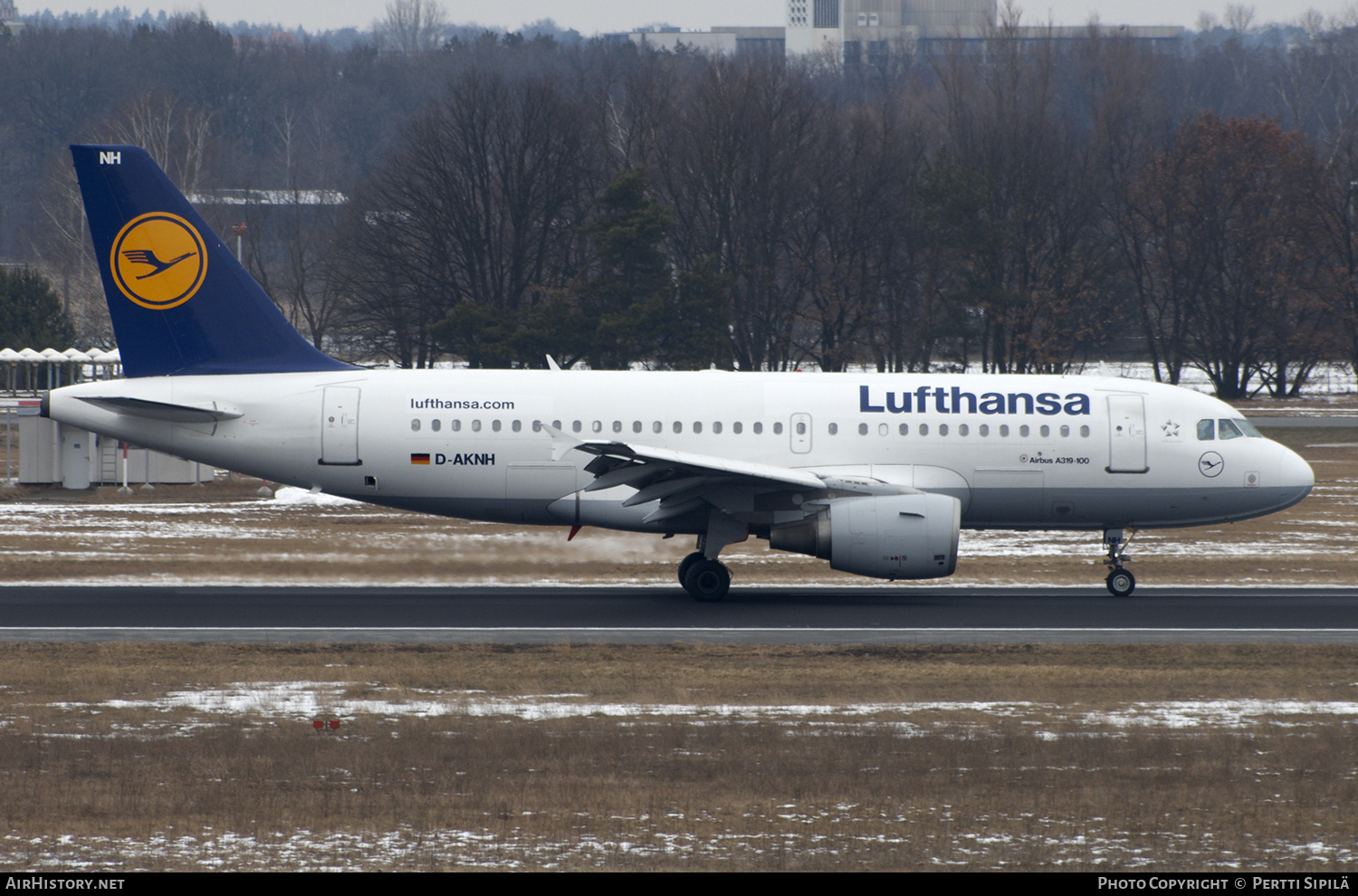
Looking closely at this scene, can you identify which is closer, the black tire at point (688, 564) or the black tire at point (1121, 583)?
the black tire at point (688, 564)

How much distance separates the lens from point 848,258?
220ft

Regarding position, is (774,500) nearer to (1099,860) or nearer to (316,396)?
(316,396)

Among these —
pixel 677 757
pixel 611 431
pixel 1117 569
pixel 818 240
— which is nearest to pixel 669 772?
pixel 677 757

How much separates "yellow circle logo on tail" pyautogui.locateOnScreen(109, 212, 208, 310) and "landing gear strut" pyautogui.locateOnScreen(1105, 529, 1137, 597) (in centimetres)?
1515

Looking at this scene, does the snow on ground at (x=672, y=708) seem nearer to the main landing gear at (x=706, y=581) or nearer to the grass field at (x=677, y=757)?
the grass field at (x=677, y=757)

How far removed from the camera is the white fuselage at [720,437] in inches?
852

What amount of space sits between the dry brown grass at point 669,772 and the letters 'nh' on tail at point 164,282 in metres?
6.68

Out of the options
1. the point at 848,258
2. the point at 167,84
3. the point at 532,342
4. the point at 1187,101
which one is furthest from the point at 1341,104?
the point at 167,84

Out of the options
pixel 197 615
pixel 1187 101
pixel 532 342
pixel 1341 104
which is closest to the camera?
pixel 197 615

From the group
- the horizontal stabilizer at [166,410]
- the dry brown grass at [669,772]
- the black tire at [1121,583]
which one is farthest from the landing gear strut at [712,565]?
the horizontal stabilizer at [166,410]

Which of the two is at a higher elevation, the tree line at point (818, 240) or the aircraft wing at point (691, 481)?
the tree line at point (818, 240)

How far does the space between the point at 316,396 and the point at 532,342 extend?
3443 cm

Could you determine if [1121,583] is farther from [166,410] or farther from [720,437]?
[166,410]

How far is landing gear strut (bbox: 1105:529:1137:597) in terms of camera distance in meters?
22.3
